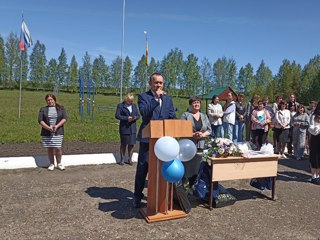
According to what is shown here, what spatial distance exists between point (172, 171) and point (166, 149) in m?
0.31

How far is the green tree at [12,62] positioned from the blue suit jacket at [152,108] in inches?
2407

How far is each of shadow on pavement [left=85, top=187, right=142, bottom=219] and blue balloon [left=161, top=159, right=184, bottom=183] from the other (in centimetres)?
83

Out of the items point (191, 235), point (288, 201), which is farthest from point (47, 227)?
point (288, 201)

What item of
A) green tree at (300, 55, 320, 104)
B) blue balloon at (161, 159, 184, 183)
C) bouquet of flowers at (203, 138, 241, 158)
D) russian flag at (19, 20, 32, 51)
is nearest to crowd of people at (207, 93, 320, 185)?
bouquet of flowers at (203, 138, 241, 158)

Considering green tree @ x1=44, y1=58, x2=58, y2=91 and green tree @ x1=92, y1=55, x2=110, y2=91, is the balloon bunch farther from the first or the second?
green tree @ x1=44, y1=58, x2=58, y2=91

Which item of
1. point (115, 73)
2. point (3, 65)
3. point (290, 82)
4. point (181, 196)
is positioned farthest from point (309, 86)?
point (3, 65)

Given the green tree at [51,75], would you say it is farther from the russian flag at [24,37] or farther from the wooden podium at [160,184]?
the wooden podium at [160,184]

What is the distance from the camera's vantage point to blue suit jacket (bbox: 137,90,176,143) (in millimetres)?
4105

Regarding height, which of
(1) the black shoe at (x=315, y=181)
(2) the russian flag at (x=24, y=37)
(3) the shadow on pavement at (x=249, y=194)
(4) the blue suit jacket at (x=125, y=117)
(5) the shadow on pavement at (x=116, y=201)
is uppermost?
(2) the russian flag at (x=24, y=37)

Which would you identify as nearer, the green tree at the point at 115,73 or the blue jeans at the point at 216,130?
the blue jeans at the point at 216,130

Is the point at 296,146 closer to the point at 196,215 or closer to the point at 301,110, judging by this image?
the point at 301,110

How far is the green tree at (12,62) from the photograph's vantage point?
58.3 metres

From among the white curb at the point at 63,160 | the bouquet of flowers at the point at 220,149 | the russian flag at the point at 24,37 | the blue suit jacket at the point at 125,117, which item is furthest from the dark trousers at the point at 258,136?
the russian flag at the point at 24,37

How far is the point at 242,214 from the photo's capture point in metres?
4.39
